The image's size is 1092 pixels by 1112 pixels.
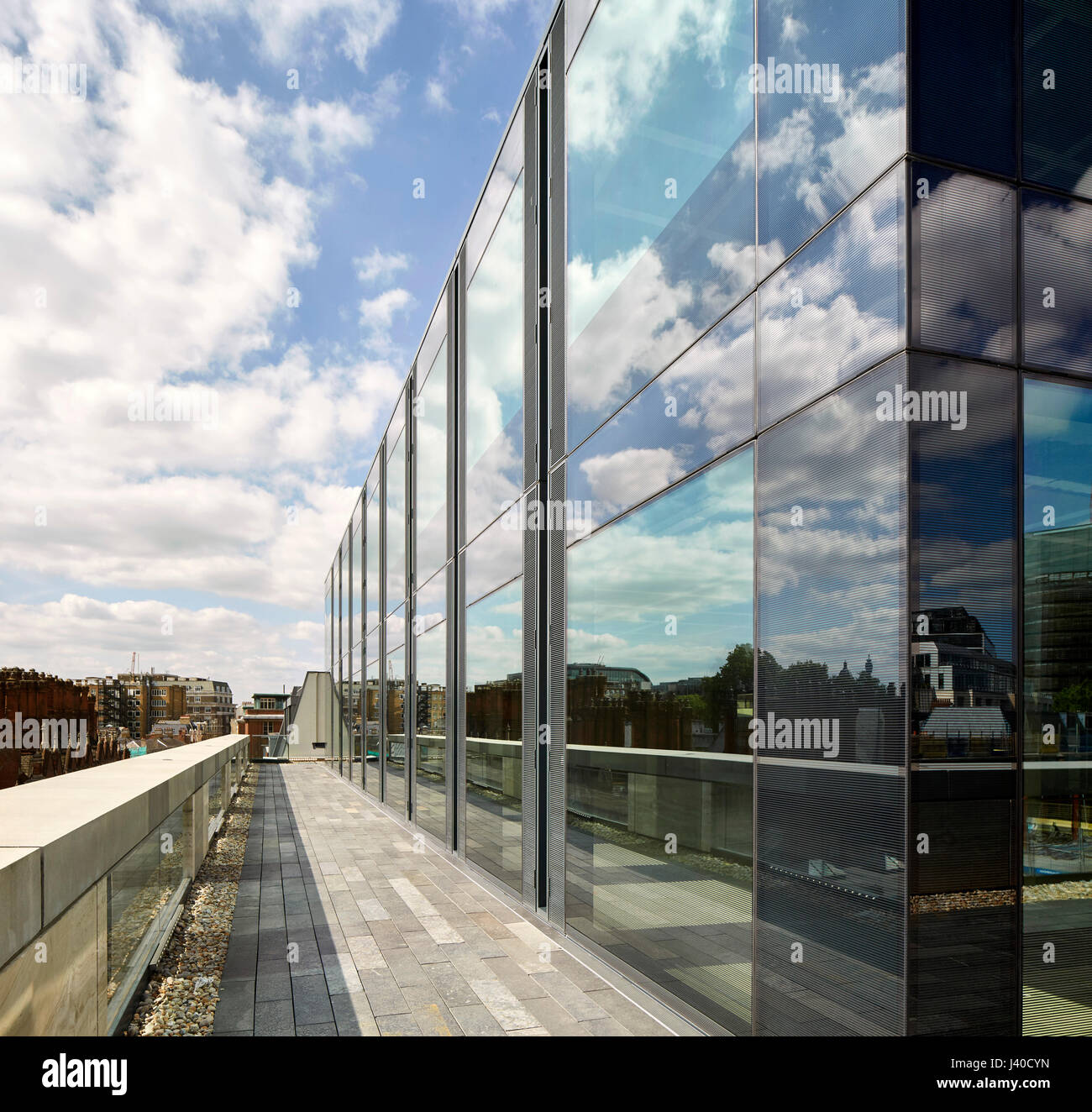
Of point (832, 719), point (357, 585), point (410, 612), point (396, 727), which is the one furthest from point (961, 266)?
point (357, 585)

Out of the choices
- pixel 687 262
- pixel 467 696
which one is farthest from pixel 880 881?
pixel 467 696

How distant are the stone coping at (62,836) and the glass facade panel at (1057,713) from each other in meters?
3.91

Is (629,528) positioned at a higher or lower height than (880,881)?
higher

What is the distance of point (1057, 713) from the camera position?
12.6 feet

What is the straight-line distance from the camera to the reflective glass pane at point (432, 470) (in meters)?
14.3

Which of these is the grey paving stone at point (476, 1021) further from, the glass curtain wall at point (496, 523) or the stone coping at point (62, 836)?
the glass curtain wall at point (496, 523)

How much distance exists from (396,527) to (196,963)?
12.7 m

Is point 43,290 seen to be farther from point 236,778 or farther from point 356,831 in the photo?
point 236,778

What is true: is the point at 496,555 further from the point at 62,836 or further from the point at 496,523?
the point at 62,836

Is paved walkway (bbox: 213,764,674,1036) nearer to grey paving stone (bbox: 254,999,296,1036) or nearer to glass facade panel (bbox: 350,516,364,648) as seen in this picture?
grey paving stone (bbox: 254,999,296,1036)

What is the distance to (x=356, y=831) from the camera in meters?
15.1

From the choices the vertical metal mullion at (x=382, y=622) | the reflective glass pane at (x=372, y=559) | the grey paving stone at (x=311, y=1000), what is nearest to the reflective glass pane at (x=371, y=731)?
the vertical metal mullion at (x=382, y=622)

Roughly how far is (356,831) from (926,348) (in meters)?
13.8

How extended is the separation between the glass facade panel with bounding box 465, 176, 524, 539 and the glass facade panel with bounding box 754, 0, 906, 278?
5262 millimetres
